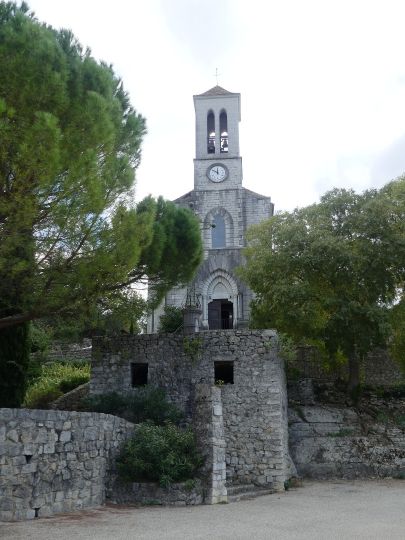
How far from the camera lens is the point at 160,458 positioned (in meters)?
12.0

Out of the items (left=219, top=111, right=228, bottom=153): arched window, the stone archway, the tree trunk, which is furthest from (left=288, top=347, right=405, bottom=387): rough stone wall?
(left=219, top=111, right=228, bottom=153): arched window

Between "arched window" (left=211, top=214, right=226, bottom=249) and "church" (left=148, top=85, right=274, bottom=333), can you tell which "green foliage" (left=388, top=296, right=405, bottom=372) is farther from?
"arched window" (left=211, top=214, right=226, bottom=249)

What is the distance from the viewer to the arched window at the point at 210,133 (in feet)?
115

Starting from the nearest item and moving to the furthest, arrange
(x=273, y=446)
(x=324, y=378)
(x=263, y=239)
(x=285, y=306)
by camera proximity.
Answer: (x=273, y=446) < (x=285, y=306) < (x=263, y=239) < (x=324, y=378)

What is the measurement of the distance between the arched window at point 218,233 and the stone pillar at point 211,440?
1897 centimetres

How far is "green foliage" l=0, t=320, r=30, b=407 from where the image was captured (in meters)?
14.3

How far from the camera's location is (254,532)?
9203mm

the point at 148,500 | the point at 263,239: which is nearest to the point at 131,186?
the point at 148,500

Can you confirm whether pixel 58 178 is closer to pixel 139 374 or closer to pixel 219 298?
pixel 139 374

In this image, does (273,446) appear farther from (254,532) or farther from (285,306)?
(254,532)

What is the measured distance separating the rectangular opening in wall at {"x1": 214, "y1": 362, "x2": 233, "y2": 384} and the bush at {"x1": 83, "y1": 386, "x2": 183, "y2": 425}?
1.56m

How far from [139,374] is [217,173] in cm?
1875

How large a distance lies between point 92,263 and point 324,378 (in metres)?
13.3

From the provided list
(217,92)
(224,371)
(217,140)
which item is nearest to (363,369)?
(224,371)
